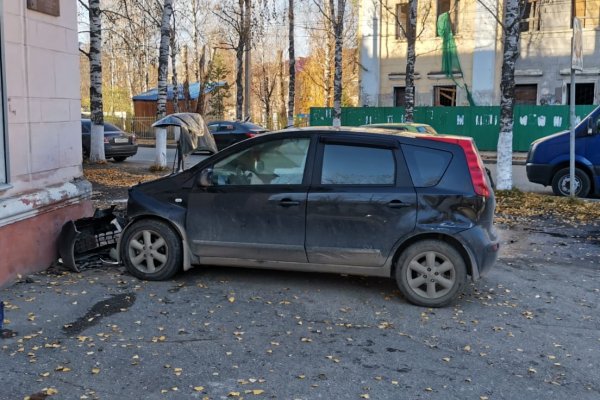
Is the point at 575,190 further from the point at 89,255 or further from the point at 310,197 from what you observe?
the point at 89,255

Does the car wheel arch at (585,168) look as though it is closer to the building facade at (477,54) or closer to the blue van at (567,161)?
the blue van at (567,161)

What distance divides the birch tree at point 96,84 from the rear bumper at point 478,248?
16.1 meters

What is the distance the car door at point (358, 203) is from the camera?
217 inches

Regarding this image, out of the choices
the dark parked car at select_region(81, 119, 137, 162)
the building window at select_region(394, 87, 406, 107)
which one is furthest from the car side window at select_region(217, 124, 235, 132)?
the building window at select_region(394, 87, 406, 107)

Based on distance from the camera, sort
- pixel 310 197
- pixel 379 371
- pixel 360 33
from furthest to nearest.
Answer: pixel 360 33, pixel 310 197, pixel 379 371

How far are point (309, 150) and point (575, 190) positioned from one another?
8.27m

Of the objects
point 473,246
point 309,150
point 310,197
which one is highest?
point 309,150

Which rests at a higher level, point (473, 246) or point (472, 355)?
point (473, 246)

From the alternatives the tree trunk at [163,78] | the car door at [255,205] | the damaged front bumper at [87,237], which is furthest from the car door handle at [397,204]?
the tree trunk at [163,78]

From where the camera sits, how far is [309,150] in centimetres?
579

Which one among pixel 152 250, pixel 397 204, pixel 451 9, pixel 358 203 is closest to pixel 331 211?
pixel 358 203

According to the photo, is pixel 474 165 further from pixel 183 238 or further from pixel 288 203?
pixel 183 238

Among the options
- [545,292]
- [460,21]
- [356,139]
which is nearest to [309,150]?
[356,139]

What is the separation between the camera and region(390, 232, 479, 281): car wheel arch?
5.44 m
